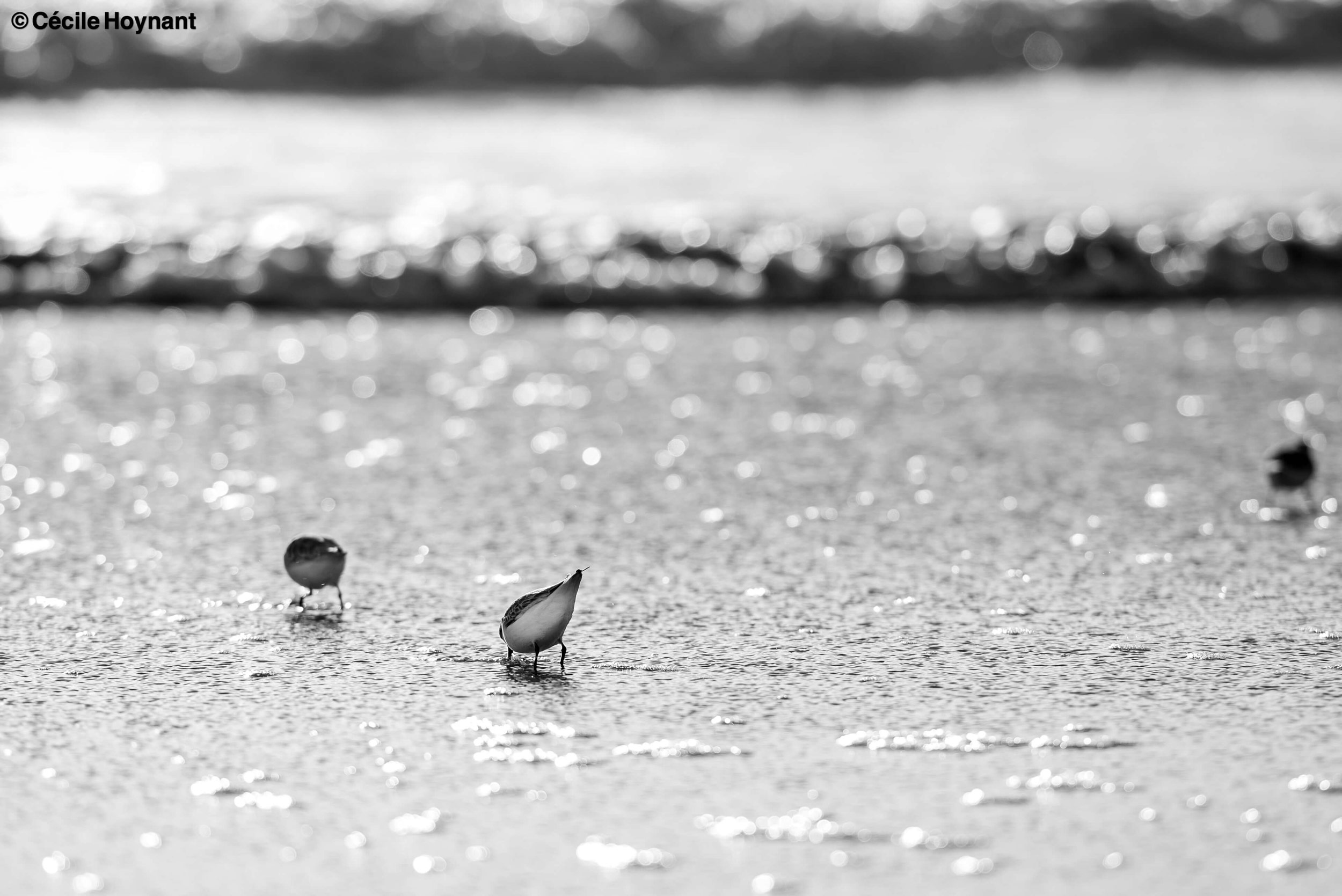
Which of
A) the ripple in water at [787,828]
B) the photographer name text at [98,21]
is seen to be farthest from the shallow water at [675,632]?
the photographer name text at [98,21]

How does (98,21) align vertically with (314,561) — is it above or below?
above

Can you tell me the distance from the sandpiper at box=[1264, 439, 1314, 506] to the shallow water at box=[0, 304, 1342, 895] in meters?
0.12

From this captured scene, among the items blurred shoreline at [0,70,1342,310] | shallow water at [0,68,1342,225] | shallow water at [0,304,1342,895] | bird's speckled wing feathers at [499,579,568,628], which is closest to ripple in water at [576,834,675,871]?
shallow water at [0,304,1342,895]

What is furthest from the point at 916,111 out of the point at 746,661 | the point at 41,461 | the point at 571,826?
the point at 571,826

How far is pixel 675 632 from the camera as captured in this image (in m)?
2.91

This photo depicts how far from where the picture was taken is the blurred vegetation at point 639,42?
10516 millimetres

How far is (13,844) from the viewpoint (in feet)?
6.36

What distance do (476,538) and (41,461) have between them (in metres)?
1.35

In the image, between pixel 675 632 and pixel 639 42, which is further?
pixel 639 42

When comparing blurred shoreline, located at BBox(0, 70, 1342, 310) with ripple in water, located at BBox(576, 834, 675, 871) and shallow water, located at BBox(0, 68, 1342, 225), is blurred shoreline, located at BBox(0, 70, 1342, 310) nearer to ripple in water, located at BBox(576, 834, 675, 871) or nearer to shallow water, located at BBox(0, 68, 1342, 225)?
shallow water, located at BBox(0, 68, 1342, 225)

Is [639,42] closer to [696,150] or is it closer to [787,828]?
[696,150]

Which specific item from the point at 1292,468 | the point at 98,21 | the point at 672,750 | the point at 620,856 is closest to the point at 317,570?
the point at 672,750

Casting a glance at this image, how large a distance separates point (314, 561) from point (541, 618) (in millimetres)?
564

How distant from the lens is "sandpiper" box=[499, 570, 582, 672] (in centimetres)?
263
